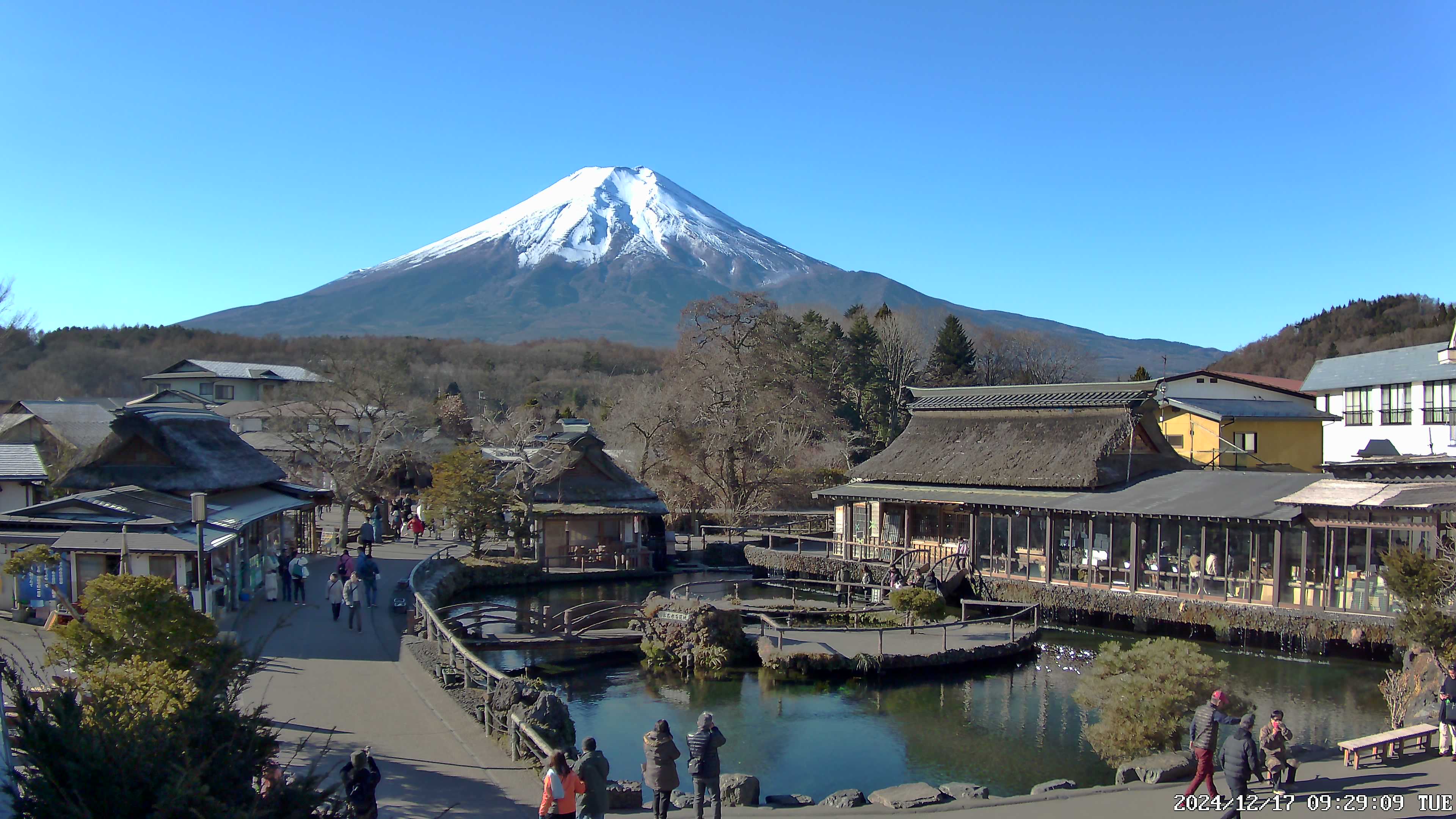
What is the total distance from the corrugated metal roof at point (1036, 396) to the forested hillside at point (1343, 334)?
4138 cm

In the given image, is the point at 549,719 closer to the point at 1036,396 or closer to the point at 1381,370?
the point at 1036,396

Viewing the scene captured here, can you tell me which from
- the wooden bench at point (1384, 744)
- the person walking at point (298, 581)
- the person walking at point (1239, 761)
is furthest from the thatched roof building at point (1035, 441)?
the person walking at point (298, 581)

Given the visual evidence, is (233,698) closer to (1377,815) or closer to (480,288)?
(1377,815)

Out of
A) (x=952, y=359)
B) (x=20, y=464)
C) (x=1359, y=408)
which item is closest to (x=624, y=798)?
(x=20, y=464)

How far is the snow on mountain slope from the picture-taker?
163 metres

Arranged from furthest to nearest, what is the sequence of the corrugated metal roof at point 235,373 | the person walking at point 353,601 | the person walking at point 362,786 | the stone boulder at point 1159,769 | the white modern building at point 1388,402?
1. the corrugated metal roof at point 235,373
2. the white modern building at point 1388,402
3. the person walking at point 353,601
4. the stone boulder at point 1159,769
5. the person walking at point 362,786

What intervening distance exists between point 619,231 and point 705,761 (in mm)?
167665

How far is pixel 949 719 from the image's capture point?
15.5 meters

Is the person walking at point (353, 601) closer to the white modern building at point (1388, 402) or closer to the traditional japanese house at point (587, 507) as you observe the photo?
the traditional japanese house at point (587, 507)

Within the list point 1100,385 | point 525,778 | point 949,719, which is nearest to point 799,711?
point 949,719

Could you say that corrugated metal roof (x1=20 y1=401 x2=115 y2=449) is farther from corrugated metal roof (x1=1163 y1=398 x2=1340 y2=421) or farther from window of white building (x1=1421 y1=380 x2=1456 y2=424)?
window of white building (x1=1421 y1=380 x2=1456 y2=424)

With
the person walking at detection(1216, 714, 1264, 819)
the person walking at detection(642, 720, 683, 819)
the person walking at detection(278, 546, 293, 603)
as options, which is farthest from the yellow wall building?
the person walking at detection(642, 720, 683, 819)

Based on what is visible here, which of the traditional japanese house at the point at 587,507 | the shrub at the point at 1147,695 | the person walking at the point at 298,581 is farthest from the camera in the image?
the traditional japanese house at the point at 587,507

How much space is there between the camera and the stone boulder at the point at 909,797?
9.90 metres
